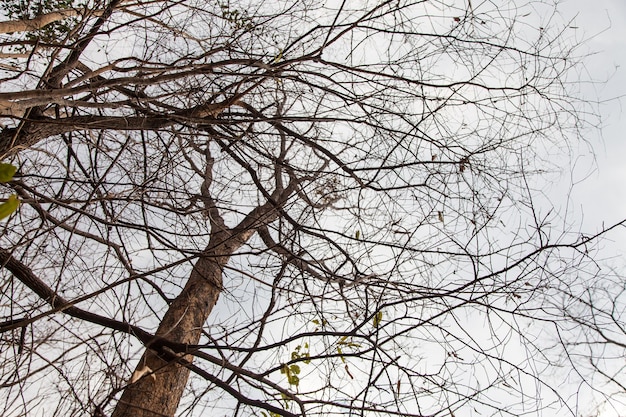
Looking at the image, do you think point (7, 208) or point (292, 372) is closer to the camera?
point (7, 208)

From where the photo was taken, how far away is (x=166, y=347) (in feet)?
8.04

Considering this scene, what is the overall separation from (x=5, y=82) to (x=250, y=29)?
4.92ft

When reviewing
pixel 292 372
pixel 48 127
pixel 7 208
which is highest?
pixel 48 127

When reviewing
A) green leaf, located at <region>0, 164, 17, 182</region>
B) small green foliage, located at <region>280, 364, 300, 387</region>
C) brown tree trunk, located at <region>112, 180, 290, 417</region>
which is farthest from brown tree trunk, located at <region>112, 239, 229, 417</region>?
green leaf, located at <region>0, 164, 17, 182</region>

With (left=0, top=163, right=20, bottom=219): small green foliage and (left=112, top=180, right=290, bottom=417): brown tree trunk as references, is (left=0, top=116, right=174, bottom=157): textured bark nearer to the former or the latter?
(left=112, top=180, right=290, bottom=417): brown tree trunk

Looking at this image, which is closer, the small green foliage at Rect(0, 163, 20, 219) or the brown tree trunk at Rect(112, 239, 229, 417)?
the small green foliage at Rect(0, 163, 20, 219)

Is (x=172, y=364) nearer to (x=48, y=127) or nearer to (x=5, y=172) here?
(x=48, y=127)

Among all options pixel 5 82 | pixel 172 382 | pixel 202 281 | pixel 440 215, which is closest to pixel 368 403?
pixel 440 215

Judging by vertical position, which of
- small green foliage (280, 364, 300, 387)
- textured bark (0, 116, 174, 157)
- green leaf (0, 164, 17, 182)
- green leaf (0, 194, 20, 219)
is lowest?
green leaf (0, 194, 20, 219)

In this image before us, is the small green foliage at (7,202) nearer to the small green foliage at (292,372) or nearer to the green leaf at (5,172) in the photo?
the green leaf at (5,172)

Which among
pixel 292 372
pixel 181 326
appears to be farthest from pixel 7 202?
pixel 181 326

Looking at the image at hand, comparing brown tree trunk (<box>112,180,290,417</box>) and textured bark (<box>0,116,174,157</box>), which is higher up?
textured bark (<box>0,116,174,157</box>)

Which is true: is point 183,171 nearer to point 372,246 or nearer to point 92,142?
point 92,142

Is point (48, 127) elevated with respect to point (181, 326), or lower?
elevated
